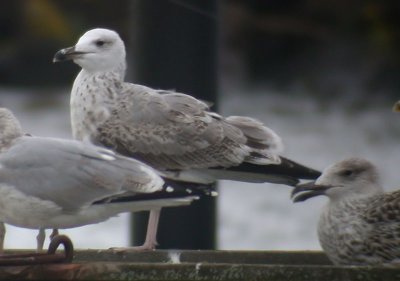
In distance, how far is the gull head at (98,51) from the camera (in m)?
5.46

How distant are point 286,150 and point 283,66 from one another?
72.5 inches

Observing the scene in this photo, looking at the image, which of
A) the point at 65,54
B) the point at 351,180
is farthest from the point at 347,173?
the point at 65,54

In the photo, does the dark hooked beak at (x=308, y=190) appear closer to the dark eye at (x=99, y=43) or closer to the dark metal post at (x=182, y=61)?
the dark metal post at (x=182, y=61)

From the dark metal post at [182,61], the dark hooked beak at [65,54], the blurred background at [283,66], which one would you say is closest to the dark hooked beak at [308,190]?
the dark metal post at [182,61]

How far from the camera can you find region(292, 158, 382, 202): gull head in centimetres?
484

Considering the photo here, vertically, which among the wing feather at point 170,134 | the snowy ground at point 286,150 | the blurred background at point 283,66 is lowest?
the wing feather at point 170,134

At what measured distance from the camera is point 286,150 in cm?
1148

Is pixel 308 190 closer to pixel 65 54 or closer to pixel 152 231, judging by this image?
pixel 152 231

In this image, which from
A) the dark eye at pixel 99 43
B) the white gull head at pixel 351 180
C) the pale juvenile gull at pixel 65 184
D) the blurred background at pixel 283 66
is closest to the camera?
the pale juvenile gull at pixel 65 184

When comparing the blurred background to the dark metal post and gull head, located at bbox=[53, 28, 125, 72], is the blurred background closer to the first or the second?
the dark metal post

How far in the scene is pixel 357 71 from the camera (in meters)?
13.2

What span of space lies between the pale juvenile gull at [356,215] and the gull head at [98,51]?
3.53 ft

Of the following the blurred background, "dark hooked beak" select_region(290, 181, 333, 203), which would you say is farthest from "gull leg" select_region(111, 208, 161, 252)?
the blurred background

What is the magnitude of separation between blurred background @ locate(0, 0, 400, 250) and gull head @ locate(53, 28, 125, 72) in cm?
635
